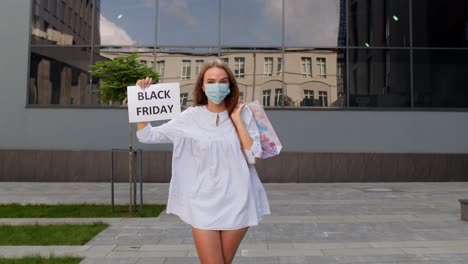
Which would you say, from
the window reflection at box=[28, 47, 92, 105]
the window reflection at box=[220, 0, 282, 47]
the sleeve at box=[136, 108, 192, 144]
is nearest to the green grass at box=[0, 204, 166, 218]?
the sleeve at box=[136, 108, 192, 144]

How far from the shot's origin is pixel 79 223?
7.65m

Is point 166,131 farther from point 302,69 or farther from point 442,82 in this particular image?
point 442,82

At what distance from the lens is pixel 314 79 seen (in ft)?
49.3

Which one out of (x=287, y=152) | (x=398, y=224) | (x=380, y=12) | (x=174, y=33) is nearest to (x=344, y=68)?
(x=380, y=12)

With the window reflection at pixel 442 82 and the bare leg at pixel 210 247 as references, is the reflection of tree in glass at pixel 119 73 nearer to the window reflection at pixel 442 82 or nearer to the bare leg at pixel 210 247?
the bare leg at pixel 210 247

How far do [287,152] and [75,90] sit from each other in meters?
7.95

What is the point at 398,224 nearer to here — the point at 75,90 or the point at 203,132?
the point at 203,132

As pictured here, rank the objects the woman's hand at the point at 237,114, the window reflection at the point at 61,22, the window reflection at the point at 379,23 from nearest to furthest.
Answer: the woman's hand at the point at 237,114
the window reflection at the point at 379,23
the window reflection at the point at 61,22

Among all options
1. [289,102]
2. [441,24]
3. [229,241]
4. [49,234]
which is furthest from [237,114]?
[441,24]

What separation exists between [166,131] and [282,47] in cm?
1289

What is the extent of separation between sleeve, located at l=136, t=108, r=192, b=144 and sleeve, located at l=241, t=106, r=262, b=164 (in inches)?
16.1

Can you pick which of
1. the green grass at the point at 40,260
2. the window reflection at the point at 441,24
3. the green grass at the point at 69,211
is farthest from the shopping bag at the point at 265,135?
the window reflection at the point at 441,24

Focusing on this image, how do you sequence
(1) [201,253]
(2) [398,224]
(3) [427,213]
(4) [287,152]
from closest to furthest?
(1) [201,253] → (2) [398,224] → (3) [427,213] → (4) [287,152]

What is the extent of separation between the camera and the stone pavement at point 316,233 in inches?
219
